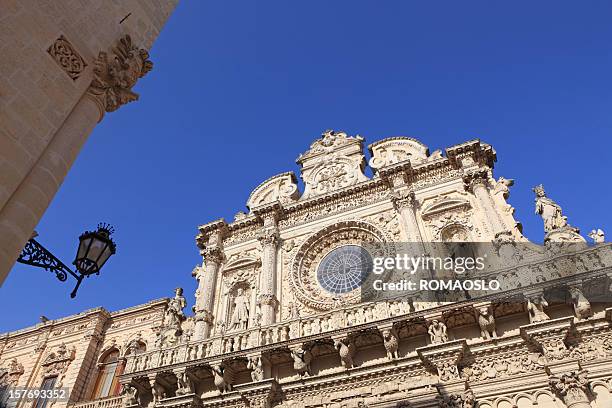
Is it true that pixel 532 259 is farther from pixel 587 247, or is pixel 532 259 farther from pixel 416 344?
pixel 416 344

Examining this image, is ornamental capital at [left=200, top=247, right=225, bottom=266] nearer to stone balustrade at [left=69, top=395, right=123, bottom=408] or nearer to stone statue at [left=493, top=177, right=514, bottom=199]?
stone balustrade at [left=69, top=395, right=123, bottom=408]

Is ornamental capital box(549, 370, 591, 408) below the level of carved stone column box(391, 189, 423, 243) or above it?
below

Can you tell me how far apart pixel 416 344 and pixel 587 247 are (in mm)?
4227

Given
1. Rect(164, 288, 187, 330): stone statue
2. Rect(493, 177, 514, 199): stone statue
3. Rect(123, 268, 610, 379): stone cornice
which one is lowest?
Rect(123, 268, 610, 379): stone cornice

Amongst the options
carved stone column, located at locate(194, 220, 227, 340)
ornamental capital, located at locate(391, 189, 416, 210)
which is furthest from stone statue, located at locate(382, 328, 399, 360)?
carved stone column, located at locate(194, 220, 227, 340)

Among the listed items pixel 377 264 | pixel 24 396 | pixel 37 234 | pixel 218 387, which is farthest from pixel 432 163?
pixel 24 396

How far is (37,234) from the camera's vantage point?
5148mm

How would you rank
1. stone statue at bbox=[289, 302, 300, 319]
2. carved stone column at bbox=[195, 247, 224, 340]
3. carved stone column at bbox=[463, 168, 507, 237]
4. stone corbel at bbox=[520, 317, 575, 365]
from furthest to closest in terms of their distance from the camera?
carved stone column at bbox=[195, 247, 224, 340] < stone statue at bbox=[289, 302, 300, 319] < carved stone column at bbox=[463, 168, 507, 237] < stone corbel at bbox=[520, 317, 575, 365]

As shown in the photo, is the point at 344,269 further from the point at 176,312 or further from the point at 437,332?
the point at 176,312

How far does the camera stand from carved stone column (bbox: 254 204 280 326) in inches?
531

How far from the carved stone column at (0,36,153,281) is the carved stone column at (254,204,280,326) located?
8.69 m

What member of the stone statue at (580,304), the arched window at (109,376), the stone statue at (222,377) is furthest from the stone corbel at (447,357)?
the arched window at (109,376)

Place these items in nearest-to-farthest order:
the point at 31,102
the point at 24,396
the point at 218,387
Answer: the point at 31,102
the point at 218,387
the point at 24,396

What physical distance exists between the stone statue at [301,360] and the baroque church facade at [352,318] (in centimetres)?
3
